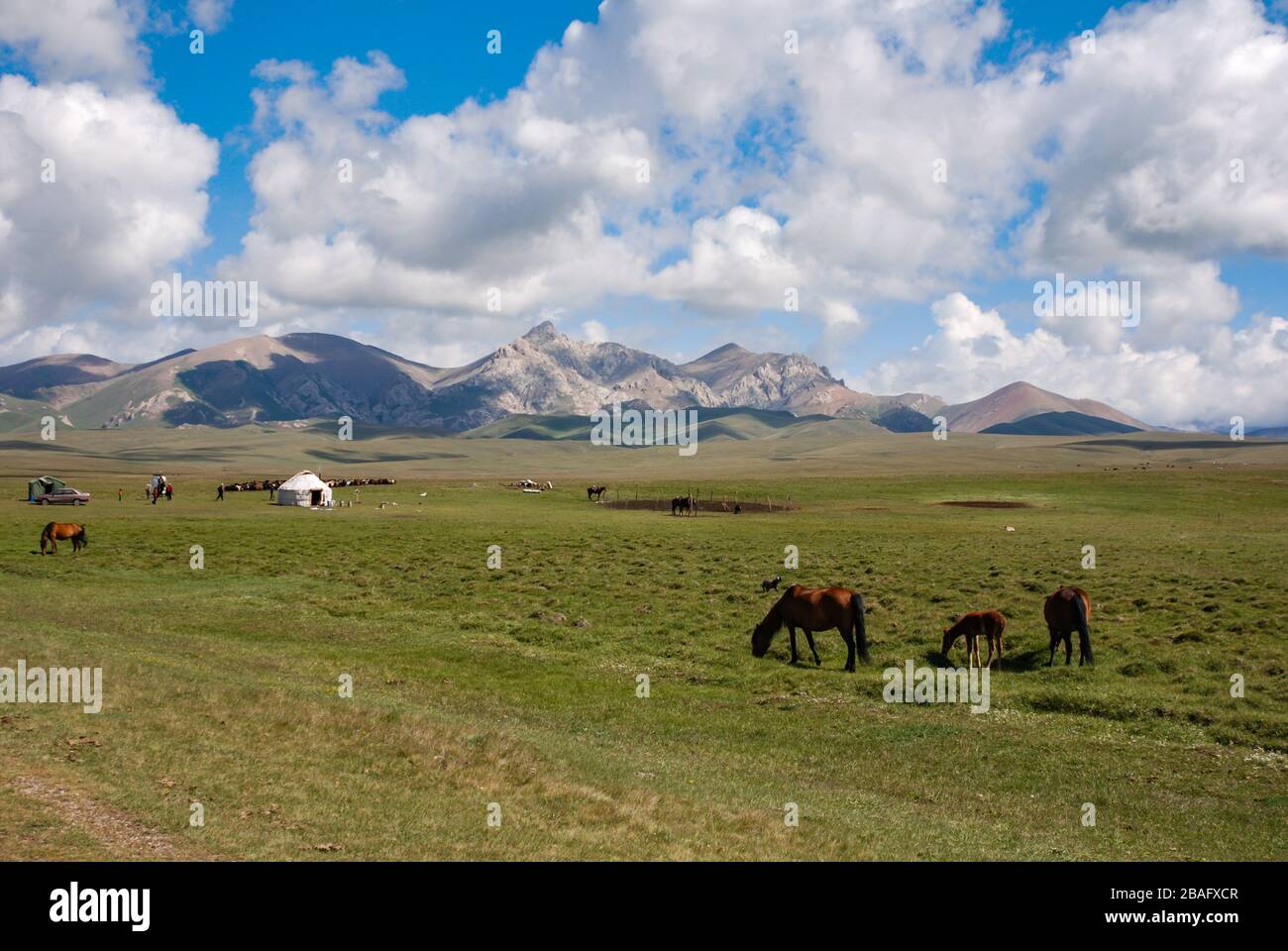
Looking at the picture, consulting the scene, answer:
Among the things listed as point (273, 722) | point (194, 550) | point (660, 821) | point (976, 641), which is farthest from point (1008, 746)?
point (194, 550)

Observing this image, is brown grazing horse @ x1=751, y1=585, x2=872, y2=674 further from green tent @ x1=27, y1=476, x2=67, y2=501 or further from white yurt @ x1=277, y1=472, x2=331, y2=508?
green tent @ x1=27, y1=476, x2=67, y2=501

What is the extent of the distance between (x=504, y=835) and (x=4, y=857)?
19.2 feet

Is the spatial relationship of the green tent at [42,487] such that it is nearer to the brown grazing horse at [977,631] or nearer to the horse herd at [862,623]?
the horse herd at [862,623]

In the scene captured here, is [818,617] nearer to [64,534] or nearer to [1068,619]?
[1068,619]

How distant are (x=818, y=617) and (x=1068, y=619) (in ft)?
24.1

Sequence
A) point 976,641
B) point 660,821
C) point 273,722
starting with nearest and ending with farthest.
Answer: point 660,821 → point 273,722 → point 976,641

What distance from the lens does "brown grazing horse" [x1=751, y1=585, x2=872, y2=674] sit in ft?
86.7

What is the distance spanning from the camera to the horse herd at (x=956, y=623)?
25.7m

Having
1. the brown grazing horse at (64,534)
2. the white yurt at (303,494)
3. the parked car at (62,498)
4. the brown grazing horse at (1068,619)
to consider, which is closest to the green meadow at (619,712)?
the brown grazing horse at (1068,619)

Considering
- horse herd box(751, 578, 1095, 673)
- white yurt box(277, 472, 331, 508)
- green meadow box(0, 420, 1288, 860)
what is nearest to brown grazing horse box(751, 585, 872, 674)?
horse herd box(751, 578, 1095, 673)

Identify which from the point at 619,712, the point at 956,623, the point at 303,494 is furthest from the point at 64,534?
the point at 956,623

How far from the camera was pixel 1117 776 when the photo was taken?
17.6 meters
